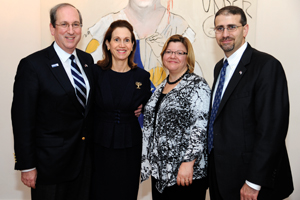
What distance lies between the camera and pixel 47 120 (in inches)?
78.5

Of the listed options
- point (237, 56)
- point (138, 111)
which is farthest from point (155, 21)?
point (237, 56)

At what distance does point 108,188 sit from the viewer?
237cm

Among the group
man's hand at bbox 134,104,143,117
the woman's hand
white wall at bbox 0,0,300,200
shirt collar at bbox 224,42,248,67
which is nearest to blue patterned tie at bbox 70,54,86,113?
man's hand at bbox 134,104,143,117

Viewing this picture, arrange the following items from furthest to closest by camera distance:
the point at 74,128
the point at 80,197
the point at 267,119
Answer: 1. the point at 80,197
2. the point at 74,128
3. the point at 267,119

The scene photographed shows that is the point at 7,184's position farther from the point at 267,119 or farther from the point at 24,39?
the point at 267,119

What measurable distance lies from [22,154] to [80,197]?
666mm

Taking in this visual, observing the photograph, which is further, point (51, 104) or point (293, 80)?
point (293, 80)

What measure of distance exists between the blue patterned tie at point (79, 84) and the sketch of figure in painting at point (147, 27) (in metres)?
1.20

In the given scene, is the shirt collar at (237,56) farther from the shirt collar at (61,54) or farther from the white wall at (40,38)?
the white wall at (40,38)

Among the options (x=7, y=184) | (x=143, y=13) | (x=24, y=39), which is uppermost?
(x=143, y=13)

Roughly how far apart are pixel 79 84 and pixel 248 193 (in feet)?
4.85

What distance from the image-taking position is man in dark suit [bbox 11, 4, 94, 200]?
6.25ft

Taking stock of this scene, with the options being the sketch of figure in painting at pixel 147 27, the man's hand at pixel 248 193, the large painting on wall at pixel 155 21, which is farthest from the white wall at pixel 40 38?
the man's hand at pixel 248 193

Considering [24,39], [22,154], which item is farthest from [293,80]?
[24,39]
